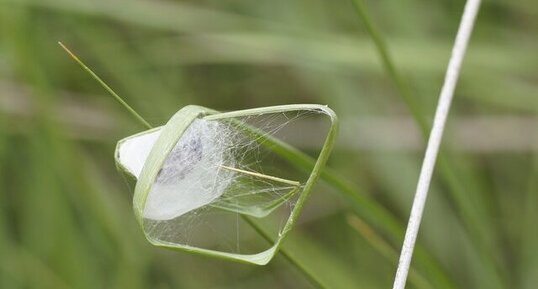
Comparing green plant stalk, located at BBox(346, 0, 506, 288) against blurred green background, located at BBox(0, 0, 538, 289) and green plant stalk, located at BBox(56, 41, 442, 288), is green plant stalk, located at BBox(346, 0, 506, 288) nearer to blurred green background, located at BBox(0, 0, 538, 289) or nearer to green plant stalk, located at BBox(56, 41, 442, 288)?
green plant stalk, located at BBox(56, 41, 442, 288)

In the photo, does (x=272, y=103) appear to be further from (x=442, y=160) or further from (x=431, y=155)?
(x=431, y=155)

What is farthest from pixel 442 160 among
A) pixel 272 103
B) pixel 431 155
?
pixel 272 103

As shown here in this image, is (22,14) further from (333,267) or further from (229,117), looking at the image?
(229,117)

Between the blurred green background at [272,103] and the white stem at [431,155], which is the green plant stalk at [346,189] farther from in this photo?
the blurred green background at [272,103]

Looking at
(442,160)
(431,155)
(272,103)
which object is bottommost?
(272,103)

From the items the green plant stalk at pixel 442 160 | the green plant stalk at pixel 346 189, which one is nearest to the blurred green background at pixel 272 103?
Result: the green plant stalk at pixel 442 160

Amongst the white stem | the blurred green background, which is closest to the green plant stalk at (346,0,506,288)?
the white stem
